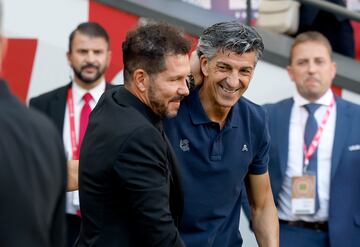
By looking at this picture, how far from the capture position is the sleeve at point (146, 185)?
3527mm

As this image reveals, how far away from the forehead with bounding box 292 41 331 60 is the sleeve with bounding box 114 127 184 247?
275 cm

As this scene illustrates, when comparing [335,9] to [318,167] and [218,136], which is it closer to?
[318,167]

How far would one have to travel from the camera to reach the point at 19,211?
2514 mm

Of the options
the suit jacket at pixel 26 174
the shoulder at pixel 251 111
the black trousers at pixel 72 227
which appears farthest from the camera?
the black trousers at pixel 72 227

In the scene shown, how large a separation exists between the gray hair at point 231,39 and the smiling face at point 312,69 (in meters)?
1.95

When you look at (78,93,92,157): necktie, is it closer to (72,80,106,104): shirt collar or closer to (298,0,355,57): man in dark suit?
(72,80,106,104): shirt collar

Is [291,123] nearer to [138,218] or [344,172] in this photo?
[344,172]

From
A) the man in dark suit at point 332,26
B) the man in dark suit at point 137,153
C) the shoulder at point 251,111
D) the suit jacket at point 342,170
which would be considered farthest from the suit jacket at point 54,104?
the man in dark suit at point 137,153

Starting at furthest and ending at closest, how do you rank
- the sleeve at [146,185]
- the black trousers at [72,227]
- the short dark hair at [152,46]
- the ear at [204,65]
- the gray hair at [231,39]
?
1. the black trousers at [72,227]
2. the ear at [204,65]
3. the gray hair at [231,39]
4. the short dark hair at [152,46]
5. the sleeve at [146,185]

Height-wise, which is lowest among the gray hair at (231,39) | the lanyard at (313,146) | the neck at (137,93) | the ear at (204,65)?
the lanyard at (313,146)

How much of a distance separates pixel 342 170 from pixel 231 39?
6.42 ft

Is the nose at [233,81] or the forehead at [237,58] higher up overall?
the forehead at [237,58]

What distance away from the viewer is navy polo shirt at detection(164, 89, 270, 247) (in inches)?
165

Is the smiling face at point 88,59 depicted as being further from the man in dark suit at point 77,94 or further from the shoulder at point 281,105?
the shoulder at point 281,105
